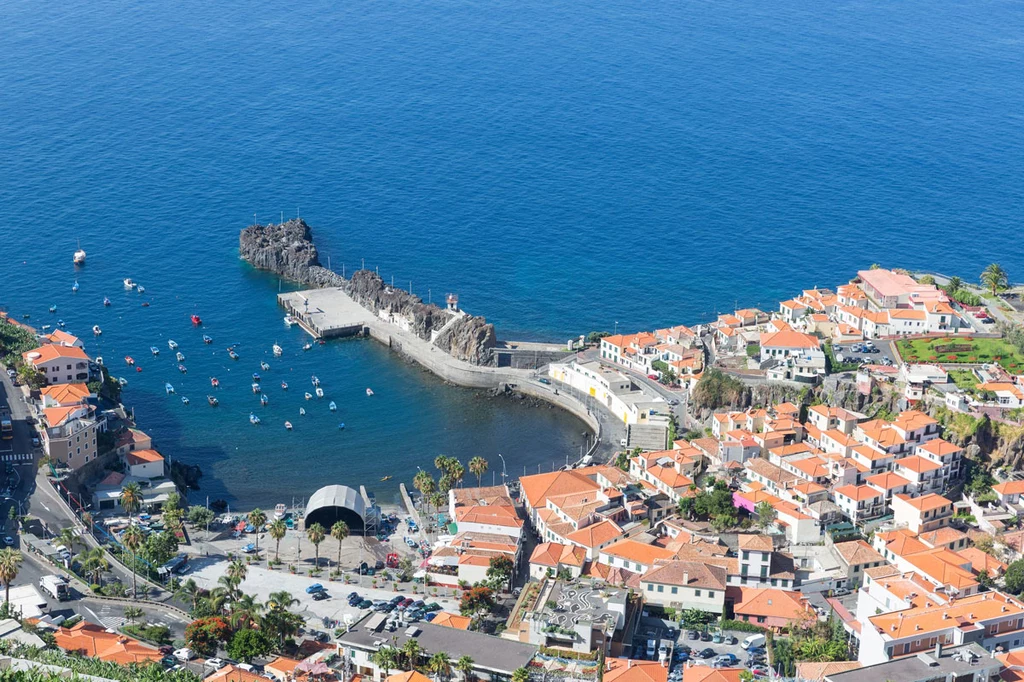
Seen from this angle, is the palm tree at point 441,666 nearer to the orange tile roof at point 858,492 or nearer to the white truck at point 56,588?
the white truck at point 56,588

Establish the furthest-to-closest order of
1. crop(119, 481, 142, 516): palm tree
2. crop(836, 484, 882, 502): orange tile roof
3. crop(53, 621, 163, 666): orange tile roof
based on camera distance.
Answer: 1. crop(119, 481, 142, 516): palm tree
2. crop(836, 484, 882, 502): orange tile roof
3. crop(53, 621, 163, 666): orange tile roof

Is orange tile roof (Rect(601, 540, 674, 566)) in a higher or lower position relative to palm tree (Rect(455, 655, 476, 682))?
higher

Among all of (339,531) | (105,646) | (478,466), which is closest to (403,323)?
(478,466)

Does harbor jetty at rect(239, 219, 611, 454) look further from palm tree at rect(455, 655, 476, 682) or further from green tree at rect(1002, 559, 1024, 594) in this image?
palm tree at rect(455, 655, 476, 682)

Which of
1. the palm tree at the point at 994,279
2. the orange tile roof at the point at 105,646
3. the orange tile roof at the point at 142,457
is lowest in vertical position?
the orange tile roof at the point at 105,646

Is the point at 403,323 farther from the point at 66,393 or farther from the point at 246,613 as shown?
the point at 246,613

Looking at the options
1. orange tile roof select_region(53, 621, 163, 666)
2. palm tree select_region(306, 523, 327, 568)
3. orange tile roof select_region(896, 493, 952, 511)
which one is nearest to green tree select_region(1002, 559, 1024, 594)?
orange tile roof select_region(896, 493, 952, 511)

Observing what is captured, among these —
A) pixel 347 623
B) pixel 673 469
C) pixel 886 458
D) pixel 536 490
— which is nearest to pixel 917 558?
pixel 886 458

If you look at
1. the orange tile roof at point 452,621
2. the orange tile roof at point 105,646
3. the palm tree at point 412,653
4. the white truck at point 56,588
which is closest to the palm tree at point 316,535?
the orange tile roof at point 452,621
